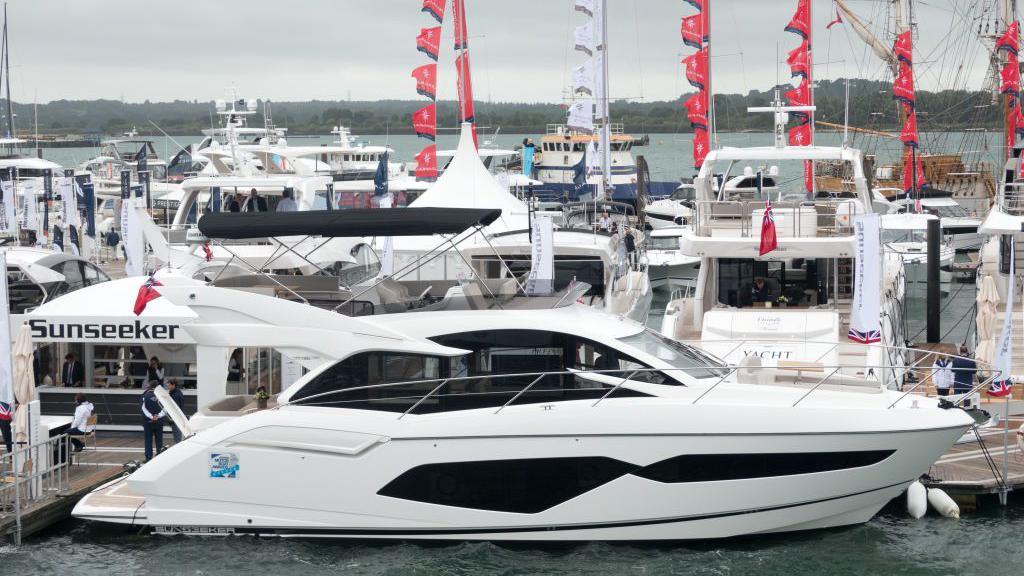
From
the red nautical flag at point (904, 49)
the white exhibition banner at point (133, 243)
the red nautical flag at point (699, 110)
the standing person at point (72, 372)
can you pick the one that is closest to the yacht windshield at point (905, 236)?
the red nautical flag at point (904, 49)

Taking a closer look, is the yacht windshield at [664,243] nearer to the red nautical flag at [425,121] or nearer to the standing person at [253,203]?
the red nautical flag at [425,121]

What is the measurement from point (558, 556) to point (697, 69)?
1929 centimetres

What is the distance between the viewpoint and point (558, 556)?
1337cm

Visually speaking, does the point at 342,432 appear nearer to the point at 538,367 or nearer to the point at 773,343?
the point at 538,367

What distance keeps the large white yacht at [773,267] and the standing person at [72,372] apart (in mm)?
8252

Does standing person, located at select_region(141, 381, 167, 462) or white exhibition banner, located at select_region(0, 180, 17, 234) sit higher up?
white exhibition banner, located at select_region(0, 180, 17, 234)

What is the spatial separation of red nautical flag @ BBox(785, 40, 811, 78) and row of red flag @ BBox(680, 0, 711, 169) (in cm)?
380

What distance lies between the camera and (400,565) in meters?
13.3

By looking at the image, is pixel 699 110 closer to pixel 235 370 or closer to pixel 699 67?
pixel 699 67

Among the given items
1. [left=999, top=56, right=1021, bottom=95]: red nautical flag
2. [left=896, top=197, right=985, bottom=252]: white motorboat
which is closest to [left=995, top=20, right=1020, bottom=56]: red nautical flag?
[left=999, top=56, right=1021, bottom=95]: red nautical flag

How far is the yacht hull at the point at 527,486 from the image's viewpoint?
13.0 m

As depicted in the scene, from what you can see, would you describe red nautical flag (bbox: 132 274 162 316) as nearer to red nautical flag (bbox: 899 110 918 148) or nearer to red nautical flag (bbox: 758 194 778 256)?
red nautical flag (bbox: 758 194 778 256)

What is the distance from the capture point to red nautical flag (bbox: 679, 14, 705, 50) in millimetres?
30078

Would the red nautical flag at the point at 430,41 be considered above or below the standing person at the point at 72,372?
above
